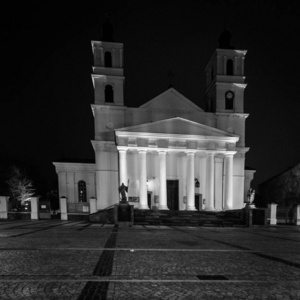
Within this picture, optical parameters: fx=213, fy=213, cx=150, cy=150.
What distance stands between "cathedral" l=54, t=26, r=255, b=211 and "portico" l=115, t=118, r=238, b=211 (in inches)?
4.1

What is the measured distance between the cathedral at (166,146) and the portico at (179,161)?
103 mm

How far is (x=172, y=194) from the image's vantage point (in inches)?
1039

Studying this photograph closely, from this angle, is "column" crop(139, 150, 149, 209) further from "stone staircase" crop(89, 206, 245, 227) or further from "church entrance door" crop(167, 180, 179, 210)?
"church entrance door" crop(167, 180, 179, 210)

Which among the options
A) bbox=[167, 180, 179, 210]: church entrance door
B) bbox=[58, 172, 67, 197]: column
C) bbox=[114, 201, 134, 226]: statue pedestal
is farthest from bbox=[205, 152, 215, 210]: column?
bbox=[58, 172, 67, 197]: column

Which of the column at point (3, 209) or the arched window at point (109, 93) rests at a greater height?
the arched window at point (109, 93)

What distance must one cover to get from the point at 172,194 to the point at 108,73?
1702 centimetres

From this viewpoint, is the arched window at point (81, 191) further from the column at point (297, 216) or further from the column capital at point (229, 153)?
the column at point (297, 216)

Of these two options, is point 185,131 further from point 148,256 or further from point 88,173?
point 148,256

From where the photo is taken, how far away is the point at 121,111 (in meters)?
26.4

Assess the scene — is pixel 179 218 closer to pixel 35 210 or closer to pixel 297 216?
pixel 297 216

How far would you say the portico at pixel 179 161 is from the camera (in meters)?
22.4

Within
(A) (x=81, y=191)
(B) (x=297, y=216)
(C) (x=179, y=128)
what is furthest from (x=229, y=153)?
(A) (x=81, y=191)

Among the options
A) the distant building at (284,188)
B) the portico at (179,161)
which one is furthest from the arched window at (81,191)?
the distant building at (284,188)

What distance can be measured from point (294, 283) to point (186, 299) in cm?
257
